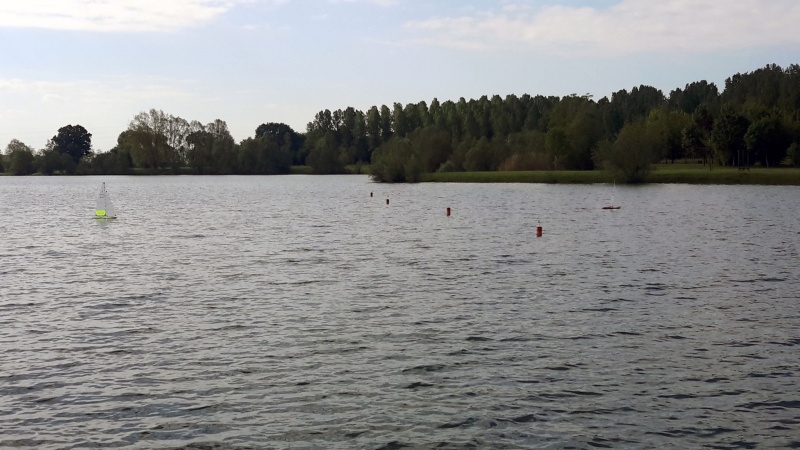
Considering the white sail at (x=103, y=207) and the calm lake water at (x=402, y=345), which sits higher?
the white sail at (x=103, y=207)

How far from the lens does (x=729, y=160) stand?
17888 centimetres

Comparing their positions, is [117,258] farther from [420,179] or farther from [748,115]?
[748,115]

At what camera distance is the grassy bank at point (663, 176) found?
150 meters

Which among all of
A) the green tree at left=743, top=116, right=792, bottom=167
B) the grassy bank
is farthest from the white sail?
the green tree at left=743, top=116, right=792, bottom=167

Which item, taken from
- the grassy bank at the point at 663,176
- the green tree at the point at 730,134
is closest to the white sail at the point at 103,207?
the grassy bank at the point at 663,176

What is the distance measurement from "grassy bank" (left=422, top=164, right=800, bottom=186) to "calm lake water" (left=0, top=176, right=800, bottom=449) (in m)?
103

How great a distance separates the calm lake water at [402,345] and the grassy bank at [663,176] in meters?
103

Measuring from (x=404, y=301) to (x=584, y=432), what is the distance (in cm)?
1567

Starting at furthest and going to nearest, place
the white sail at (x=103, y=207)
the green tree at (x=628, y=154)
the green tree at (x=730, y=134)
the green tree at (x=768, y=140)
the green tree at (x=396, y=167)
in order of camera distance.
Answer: the green tree at (x=396, y=167) < the green tree at (x=730, y=134) < the green tree at (x=768, y=140) < the green tree at (x=628, y=154) < the white sail at (x=103, y=207)

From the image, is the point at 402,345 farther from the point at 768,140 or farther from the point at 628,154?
the point at 768,140

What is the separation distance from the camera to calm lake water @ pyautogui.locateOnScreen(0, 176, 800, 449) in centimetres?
1736

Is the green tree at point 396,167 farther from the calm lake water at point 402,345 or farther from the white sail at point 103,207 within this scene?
the calm lake water at point 402,345

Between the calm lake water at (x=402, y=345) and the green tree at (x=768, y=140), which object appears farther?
the green tree at (x=768, y=140)

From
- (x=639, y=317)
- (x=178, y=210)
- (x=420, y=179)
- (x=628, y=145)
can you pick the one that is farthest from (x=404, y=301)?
(x=420, y=179)
